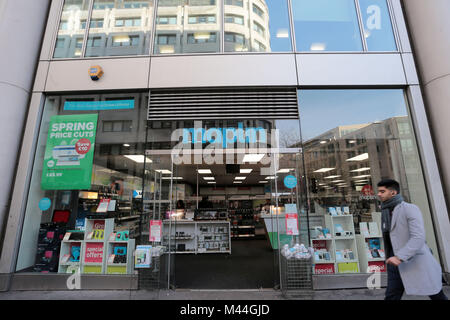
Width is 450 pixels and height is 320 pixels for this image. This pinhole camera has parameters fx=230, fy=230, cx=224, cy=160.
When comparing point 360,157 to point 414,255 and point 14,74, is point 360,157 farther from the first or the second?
point 14,74

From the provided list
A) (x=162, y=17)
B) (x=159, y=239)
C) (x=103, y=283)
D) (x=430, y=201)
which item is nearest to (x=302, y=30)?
(x=162, y=17)

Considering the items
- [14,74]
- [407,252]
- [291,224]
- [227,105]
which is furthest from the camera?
[227,105]

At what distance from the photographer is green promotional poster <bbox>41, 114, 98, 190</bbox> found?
15.0ft

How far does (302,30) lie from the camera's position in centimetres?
511

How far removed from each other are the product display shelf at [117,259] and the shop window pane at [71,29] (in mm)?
4166

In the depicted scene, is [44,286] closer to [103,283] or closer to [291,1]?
[103,283]

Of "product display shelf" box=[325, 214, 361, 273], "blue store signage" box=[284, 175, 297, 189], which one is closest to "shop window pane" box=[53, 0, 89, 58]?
"blue store signage" box=[284, 175, 297, 189]

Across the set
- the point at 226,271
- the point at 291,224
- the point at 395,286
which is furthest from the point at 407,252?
the point at 226,271

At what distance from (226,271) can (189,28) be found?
5.66 m

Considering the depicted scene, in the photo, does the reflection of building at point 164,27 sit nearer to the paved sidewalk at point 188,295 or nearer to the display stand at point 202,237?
the paved sidewalk at point 188,295

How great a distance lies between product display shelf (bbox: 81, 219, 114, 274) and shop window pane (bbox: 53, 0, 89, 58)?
369 cm

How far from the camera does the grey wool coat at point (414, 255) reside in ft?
7.41

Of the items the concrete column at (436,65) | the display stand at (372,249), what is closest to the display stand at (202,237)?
the display stand at (372,249)

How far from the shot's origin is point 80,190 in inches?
189
